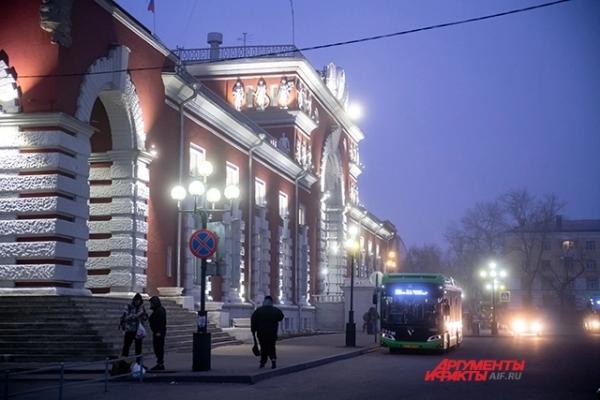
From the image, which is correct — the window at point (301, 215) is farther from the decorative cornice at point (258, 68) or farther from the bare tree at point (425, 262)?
the bare tree at point (425, 262)

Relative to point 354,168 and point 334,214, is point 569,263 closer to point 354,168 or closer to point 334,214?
point 354,168

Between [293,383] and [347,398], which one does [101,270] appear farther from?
[347,398]

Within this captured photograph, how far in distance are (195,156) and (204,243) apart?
17000 millimetres

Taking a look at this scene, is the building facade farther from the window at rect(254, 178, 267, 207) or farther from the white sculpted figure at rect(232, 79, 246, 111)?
the window at rect(254, 178, 267, 207)

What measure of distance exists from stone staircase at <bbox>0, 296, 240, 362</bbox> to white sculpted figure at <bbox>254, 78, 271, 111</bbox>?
2759cm

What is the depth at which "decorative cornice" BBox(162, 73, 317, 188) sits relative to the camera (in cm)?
3147

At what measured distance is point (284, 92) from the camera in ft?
161

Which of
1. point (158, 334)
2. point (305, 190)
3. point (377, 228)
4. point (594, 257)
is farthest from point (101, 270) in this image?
point (594, 257)

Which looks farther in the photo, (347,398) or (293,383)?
(293,383)

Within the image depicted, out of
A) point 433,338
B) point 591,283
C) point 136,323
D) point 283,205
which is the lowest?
point 433,338

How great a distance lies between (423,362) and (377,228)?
5818 centimetres

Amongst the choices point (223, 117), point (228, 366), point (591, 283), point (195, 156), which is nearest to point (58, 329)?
point (228, 366)

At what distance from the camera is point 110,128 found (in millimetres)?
27719

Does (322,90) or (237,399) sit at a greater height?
(322,90)
